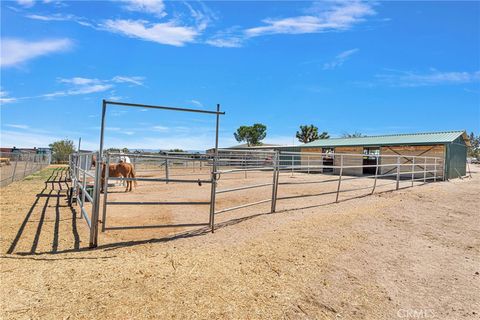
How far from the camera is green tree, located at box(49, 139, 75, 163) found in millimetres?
41428

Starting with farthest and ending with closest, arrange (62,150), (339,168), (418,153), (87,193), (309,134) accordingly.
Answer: (309,134) < (62,150) < (418,153) < (339,168) < (87,193)

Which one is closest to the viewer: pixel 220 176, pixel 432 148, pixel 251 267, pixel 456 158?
pixel 251 267

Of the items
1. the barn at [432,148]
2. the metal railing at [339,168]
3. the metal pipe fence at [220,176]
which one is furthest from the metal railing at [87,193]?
the barn at [432,148]

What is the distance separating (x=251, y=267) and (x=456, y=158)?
1912 cm

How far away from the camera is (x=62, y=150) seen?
42375 mm

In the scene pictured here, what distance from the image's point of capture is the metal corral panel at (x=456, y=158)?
1661 centimetres

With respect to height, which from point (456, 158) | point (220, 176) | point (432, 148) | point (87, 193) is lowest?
point (87, 193)

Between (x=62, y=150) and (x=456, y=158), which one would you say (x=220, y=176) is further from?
(x=62, y=150)

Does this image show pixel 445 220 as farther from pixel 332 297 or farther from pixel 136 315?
pixel 136 315

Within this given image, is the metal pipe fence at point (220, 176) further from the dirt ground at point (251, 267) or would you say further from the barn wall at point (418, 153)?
the dirt ground at point (251, 267)

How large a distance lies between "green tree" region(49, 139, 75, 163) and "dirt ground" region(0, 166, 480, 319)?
4061cm

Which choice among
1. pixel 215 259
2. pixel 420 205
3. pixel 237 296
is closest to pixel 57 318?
pixel 237 296

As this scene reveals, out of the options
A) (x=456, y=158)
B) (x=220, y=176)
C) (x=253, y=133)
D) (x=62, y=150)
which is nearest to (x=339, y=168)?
(x=220, y=176)

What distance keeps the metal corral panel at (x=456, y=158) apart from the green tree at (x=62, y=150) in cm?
4149
